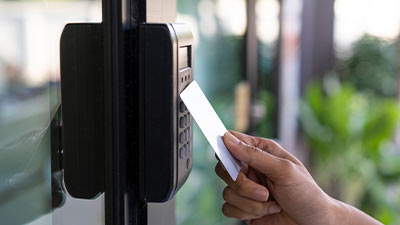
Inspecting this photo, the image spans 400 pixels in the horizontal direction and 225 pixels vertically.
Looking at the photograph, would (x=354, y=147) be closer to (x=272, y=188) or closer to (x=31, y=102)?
(x=272, y=188)

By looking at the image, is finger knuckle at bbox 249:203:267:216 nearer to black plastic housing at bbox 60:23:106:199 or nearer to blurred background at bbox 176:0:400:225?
black plastic housing at bbox 60:23:106:199

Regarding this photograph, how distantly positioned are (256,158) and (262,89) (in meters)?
1.85

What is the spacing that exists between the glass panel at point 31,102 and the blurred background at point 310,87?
2.57ft

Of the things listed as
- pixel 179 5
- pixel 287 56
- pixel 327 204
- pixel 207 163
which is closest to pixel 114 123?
pixel 327 204

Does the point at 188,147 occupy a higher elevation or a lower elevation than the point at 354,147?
higher

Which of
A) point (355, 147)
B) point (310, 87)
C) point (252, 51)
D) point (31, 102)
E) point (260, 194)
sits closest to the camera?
point (31, 102)

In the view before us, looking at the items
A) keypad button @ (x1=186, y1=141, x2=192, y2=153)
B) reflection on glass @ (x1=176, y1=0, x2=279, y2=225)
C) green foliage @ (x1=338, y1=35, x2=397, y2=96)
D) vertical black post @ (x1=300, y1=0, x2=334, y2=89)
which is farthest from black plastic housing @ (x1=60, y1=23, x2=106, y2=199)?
green foliage @ (x1=338, y1=35, x2=397, y2=96)

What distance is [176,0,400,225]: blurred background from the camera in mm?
1664

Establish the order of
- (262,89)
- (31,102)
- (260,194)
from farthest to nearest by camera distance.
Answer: (262,89)
(260,194)
(31,102)

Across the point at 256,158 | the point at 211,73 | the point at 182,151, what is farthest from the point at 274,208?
the point at 211,73

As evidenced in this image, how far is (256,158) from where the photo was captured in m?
0.69

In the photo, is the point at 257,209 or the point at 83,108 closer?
the point at 83,108

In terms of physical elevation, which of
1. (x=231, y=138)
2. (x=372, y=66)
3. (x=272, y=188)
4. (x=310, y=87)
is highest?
(x=231, y=138)

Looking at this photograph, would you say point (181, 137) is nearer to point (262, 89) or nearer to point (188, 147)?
point (188, 147)
